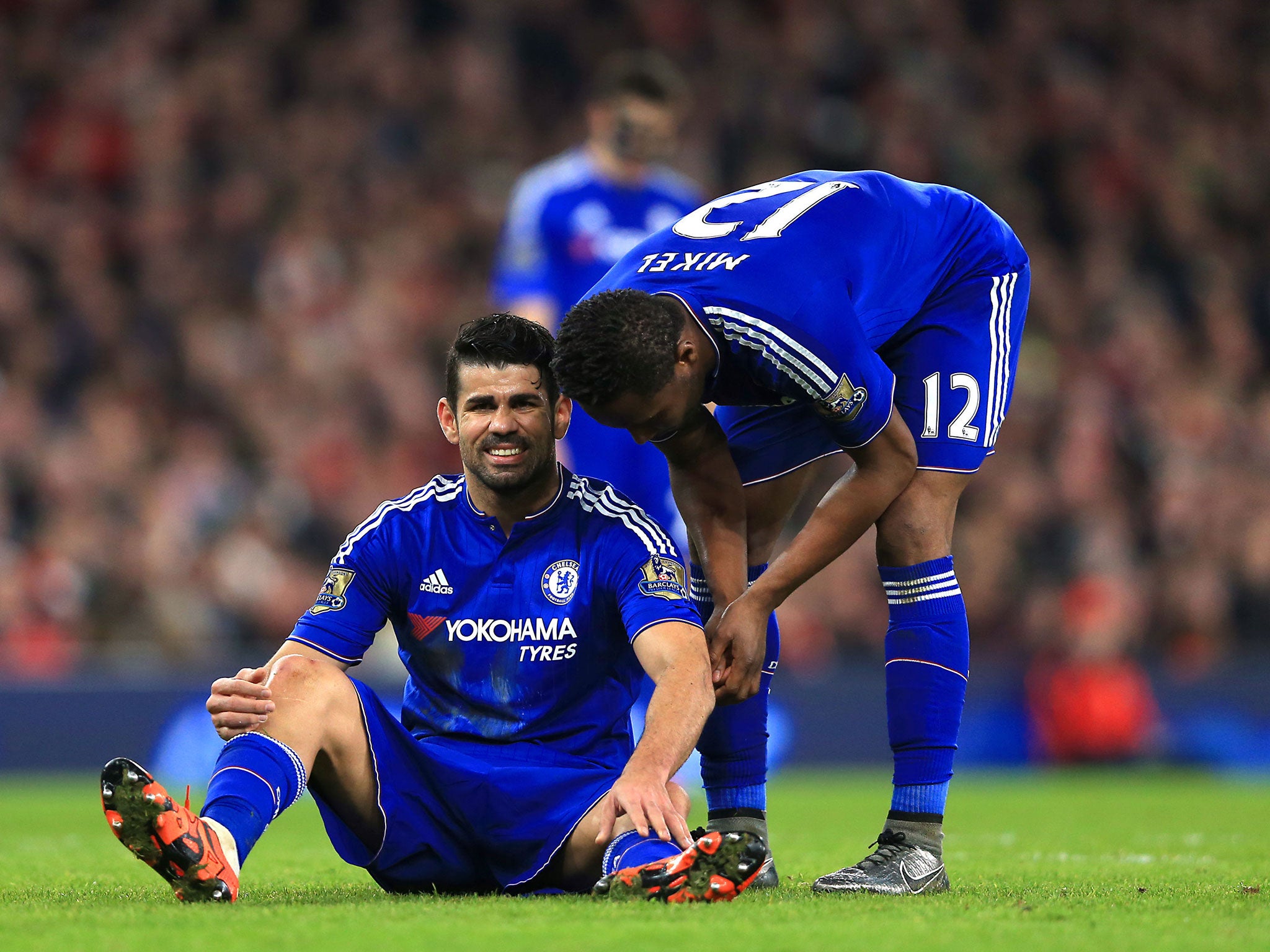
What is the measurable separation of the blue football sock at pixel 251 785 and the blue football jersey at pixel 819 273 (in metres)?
1.37

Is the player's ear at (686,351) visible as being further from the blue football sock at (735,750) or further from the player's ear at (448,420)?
the blue football sock at (735,750)

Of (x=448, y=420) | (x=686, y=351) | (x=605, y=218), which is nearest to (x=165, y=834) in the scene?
(x=448, y=420)

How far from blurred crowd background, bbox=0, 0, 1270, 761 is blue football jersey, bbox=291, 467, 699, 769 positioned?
6593 mm

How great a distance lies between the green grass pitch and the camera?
3057 millimetres

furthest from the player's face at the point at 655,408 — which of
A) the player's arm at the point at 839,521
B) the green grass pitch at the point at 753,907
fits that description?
the green grass pitch at the point at 753,907

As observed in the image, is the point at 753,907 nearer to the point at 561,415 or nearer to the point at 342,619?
the point at 342,619

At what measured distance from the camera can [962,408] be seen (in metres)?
4.46

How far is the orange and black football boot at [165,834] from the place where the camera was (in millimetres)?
3299

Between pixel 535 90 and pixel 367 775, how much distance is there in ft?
38.6

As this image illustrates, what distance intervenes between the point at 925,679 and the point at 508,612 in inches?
44.2

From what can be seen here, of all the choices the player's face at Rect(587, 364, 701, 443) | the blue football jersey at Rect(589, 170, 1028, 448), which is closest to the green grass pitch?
the player's face at Rect(587, 364, 701, 443)

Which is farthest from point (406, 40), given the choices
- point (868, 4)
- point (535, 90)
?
point (868, 4)

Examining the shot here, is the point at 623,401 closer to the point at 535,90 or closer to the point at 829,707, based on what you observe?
the point at 829,707

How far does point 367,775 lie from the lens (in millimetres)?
3871
